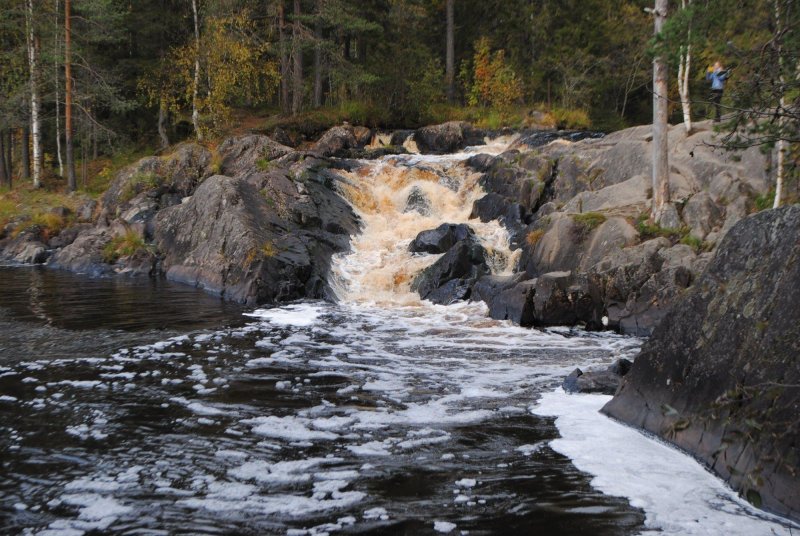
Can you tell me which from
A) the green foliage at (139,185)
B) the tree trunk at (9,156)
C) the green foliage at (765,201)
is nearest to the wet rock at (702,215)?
the green foliage at (765,201)

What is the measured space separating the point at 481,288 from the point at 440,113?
1968 centimetres

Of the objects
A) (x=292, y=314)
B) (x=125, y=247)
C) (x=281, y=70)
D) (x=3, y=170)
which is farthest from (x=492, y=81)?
(x=3, y=170)

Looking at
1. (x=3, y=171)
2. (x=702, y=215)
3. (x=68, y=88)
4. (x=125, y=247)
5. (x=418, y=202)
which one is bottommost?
(x=125, y=247)

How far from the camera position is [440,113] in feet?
106

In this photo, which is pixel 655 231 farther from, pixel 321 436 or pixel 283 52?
pixel 283 52

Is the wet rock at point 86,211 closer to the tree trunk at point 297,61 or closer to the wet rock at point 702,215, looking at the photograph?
the tree trunk at point 297,61

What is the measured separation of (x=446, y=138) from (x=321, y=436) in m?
22.6

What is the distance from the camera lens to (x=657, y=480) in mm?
5055

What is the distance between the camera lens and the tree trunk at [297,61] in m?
28.2

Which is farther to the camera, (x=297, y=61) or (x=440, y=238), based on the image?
(x=297, y=61)

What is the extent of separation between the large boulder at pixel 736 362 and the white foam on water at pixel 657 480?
0.41 ft

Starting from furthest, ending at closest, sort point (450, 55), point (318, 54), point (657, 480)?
point (450, 55), point (318, 54), point (657, 480)

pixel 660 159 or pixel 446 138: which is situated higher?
pixel 446 138

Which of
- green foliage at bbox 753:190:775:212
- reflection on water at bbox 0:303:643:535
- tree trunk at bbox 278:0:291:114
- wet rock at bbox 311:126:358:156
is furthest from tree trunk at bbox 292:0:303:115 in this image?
green foliage at bbox 753:190:775:212
